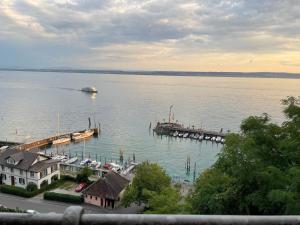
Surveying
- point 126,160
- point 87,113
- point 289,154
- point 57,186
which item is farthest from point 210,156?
point 87,113

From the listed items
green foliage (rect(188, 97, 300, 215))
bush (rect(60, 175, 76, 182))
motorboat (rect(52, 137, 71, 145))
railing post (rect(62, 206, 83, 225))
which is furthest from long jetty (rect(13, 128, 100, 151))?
railing post (rect(62, 206, 83, 225))

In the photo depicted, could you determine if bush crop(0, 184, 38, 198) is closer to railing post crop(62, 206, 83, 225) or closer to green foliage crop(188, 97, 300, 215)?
green foliage crop(188, 97, 300, 215)

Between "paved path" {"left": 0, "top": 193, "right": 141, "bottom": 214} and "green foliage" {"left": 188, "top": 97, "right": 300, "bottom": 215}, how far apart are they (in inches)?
584

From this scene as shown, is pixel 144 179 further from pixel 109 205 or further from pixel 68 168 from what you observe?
pixel 68 168

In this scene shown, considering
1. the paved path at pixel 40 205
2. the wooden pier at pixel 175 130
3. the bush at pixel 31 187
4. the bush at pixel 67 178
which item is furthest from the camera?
the wooden pier at pixel 175 130

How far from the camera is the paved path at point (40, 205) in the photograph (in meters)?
30.3

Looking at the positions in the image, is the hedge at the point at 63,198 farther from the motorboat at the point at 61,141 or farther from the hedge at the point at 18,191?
the motorboat at the point at 61,141

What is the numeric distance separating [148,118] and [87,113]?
20101 mm

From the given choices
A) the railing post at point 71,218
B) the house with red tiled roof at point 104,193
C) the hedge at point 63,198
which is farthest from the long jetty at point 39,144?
the railing post at point 71,218

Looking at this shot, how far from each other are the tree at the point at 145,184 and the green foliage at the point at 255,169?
11814 mm

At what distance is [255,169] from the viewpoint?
15.2m

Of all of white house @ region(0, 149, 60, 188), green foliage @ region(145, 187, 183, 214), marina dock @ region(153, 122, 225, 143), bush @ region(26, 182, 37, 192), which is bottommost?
marina dock @ region(153, 122, 225, 143)

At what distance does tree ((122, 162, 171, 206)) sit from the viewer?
29172mm

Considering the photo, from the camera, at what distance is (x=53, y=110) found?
109 metres
